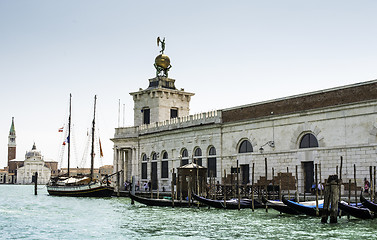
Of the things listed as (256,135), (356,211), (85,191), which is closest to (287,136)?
(256,135)

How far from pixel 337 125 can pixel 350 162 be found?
6.62 ft

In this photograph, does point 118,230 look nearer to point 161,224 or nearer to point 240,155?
point 161,224

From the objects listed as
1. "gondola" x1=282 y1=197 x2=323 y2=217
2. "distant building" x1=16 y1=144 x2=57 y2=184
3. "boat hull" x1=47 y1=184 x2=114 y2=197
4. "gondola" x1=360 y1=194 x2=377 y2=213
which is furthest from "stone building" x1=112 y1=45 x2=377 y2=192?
"distant building" x1=16 y1=144 x2=57 y2=184

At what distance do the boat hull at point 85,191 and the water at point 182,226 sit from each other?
1514 cm

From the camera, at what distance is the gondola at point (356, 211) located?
803 inches

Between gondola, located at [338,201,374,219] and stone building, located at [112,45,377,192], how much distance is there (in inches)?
81.0

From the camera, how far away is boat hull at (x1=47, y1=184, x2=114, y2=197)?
135 ft

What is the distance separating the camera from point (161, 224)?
2034 cm

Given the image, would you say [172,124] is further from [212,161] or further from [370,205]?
[370,205]

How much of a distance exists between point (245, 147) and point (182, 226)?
46.8 ft

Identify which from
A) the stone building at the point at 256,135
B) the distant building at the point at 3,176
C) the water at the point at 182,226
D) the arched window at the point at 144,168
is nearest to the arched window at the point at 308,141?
the stone building at the point at 256,135

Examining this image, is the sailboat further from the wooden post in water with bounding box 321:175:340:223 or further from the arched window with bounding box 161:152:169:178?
the wooden post in water with bounding box 321:175:340:223

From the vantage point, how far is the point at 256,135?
32125 millimetres

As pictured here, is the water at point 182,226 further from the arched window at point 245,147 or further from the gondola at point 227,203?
the arched window at point 245,147
